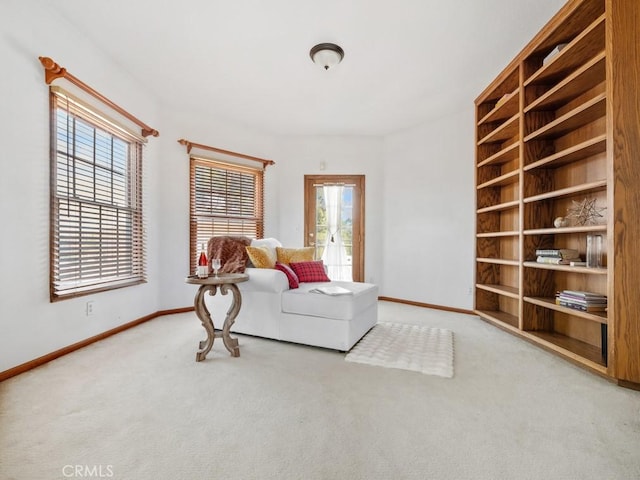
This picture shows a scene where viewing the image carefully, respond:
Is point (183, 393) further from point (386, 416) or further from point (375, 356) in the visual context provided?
point (375, 356)

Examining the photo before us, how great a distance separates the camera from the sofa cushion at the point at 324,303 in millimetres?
2562

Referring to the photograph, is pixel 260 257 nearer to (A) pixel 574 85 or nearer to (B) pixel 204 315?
(B) pixel 204 315

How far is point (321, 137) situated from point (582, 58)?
128 inches

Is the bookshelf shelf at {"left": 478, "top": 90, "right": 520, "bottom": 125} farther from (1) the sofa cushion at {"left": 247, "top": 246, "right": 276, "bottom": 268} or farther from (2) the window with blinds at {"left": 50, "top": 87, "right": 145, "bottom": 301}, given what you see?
(2) the window with blinds at {"left": 50, "top": 87, "right": 145, "bottom": 301}

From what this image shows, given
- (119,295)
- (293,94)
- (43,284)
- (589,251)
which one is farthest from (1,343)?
(589,251)

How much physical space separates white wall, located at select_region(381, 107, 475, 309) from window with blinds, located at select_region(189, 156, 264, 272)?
6.57ft

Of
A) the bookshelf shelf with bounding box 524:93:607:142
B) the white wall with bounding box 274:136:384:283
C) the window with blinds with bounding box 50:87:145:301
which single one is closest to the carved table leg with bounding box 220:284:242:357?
the window with blinds with bounding box 50:87:145:301

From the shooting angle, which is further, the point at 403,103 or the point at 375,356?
the point at 403,103

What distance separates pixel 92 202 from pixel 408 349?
3.04 m

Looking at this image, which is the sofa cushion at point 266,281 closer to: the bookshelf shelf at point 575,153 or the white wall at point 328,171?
the white wall at point 328,171

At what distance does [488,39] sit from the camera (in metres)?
2.61

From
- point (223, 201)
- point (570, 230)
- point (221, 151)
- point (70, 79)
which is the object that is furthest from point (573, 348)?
A: point (70, 79)

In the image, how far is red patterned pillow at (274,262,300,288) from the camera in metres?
2.90

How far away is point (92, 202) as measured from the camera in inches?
110
